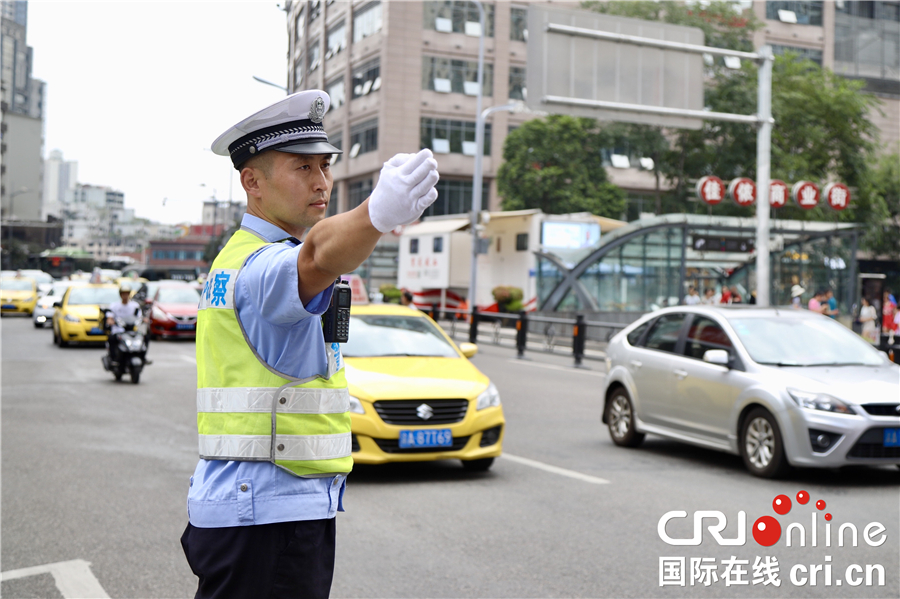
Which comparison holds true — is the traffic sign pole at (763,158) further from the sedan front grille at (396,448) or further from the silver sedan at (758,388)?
the sedan front grille at (396,448)

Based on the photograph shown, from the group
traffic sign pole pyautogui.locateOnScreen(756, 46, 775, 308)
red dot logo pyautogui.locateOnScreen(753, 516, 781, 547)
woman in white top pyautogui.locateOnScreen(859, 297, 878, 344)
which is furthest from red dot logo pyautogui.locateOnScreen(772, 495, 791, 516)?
woman in white top pyautogui.locateOnScreen(859, 297, 878, 344)

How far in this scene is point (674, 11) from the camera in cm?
4256

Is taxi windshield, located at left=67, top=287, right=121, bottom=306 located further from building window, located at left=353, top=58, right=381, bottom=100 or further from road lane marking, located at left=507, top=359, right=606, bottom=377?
building window, located at left=353, top=58, right=381, bottom=100

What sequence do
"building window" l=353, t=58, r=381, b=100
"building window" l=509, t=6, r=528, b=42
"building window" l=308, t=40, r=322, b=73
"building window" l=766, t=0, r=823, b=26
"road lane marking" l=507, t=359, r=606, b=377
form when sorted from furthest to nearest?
"building window" l=766, t=0, r=823, b=26, "building window" l=509, t=6, r=528, b=42, "building window" l=353, t=58, r=381, b=100, "road lane marking" l=507, t=359, r=606, b=377, "building window" l=308, t=40, r=322, b=73

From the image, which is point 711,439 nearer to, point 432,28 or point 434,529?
point 434,529

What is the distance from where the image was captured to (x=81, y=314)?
78.3 ft

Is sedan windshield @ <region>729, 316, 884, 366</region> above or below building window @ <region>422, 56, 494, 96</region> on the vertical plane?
below

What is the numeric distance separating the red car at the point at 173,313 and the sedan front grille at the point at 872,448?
19.8 metres

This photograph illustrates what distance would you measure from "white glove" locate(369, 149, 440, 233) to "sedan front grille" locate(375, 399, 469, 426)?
6.29 metres

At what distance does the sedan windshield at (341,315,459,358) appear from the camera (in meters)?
9.31

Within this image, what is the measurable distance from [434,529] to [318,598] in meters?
4.08

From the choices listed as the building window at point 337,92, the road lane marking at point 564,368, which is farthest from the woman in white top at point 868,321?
the building window at point 337,92

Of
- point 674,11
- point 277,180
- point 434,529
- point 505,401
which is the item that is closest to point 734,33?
point 674,11

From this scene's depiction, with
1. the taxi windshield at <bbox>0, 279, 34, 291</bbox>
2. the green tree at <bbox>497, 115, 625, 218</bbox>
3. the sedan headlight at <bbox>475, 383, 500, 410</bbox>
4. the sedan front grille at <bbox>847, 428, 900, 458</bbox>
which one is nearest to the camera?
the sedan front grille at <bbox>847, 428, 900, 458</bbox>
